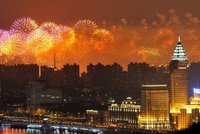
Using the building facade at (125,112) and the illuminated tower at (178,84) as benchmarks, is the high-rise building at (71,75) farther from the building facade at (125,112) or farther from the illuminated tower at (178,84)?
the illuminated tower at (178,84)

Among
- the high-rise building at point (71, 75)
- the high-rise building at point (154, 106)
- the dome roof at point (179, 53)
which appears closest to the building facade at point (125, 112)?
the high-rise building at point (154, 106)

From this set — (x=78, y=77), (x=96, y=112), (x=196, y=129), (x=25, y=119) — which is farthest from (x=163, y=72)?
(x=196, y=129)

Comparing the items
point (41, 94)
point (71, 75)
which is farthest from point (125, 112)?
point (71, 75)

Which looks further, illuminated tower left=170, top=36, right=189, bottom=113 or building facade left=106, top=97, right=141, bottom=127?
building facade left=106, top=97, right=141, bottom=127

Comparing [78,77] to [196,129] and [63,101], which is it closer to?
[63,101]

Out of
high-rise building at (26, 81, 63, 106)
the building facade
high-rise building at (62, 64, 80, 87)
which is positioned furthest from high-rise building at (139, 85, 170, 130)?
high-rise building at (62, 64, 80, 87)

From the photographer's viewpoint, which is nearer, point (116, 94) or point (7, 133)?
point (7, 133)

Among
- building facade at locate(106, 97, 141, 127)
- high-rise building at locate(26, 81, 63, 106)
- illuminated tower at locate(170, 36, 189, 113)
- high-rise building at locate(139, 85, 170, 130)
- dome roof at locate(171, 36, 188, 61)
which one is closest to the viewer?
illuminated tower at locate(170, 36, 189, 113)

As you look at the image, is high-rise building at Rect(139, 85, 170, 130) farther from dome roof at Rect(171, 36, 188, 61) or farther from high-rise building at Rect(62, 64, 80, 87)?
high-rise building at Rect(62, 64, 80, 87)

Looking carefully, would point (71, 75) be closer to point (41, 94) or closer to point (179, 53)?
point (41, 94)
